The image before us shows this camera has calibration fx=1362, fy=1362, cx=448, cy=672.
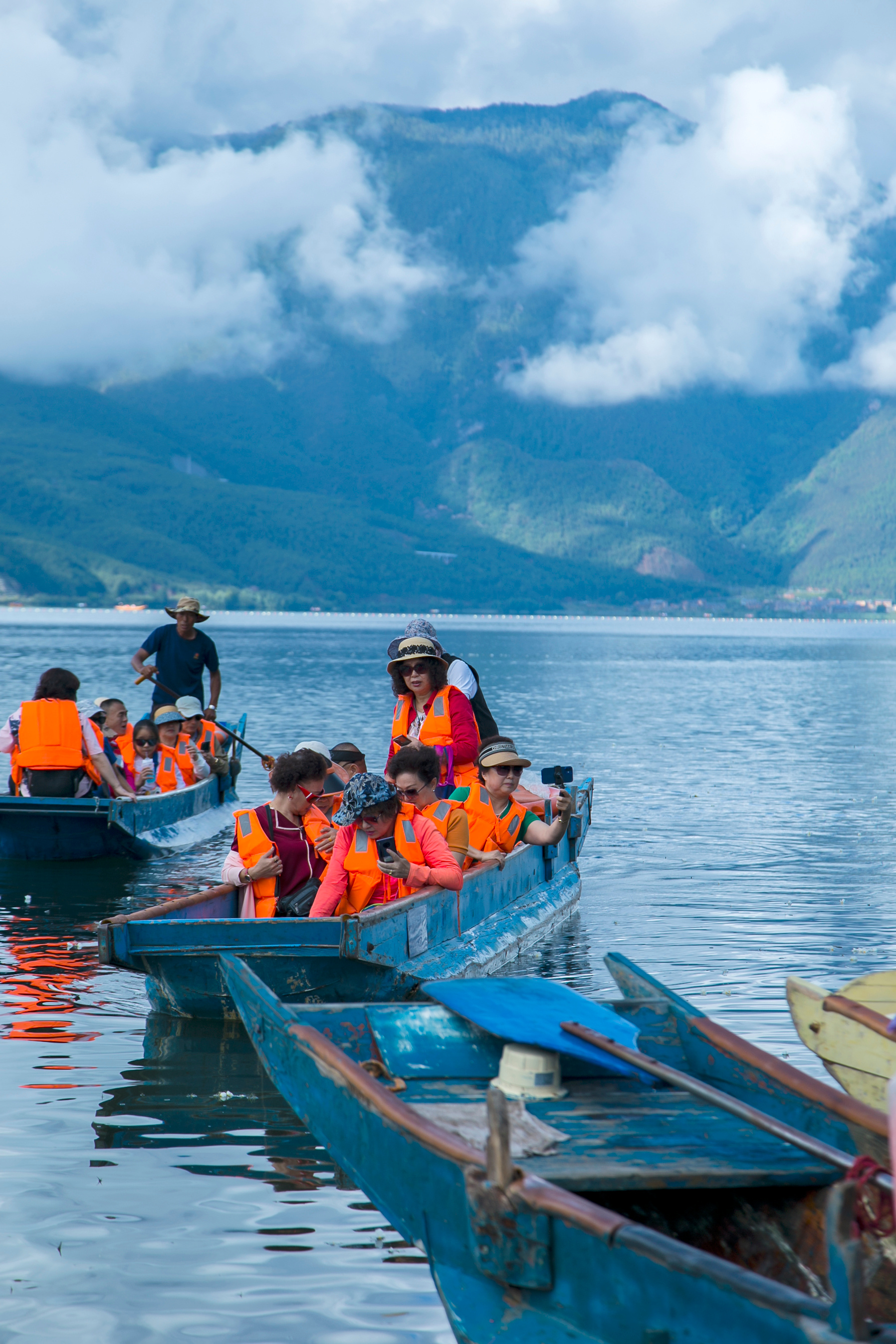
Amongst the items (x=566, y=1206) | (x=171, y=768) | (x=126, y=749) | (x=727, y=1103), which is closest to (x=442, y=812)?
(x=727, y=1103)

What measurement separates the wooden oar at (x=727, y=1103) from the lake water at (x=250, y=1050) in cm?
129

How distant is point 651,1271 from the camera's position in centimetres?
383

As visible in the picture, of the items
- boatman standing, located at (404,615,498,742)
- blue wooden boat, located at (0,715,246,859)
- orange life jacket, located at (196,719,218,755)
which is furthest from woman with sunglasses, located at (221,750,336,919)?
orange life jacket, located at (196,719,218,755)

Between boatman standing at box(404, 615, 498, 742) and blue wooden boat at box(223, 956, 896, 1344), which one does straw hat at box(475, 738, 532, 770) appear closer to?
boatman standing at box(404, 615, 498, 742)

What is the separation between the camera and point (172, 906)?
8.58 meters

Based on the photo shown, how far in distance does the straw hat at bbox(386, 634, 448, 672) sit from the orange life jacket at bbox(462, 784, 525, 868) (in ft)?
3.88

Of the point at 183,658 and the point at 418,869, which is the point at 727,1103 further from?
the point at 183,658

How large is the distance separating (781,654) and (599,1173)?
3908 inches

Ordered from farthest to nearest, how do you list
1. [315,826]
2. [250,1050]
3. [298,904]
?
1. [315,826]
2. [298,904]
3. [250,1050]

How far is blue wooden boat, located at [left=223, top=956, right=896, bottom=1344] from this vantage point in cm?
374

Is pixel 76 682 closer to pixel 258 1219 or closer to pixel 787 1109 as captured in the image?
pixel 258 1219

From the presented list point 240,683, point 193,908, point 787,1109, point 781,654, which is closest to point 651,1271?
point 787,1109

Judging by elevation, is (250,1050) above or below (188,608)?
below

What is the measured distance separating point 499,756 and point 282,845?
7.83 feet
